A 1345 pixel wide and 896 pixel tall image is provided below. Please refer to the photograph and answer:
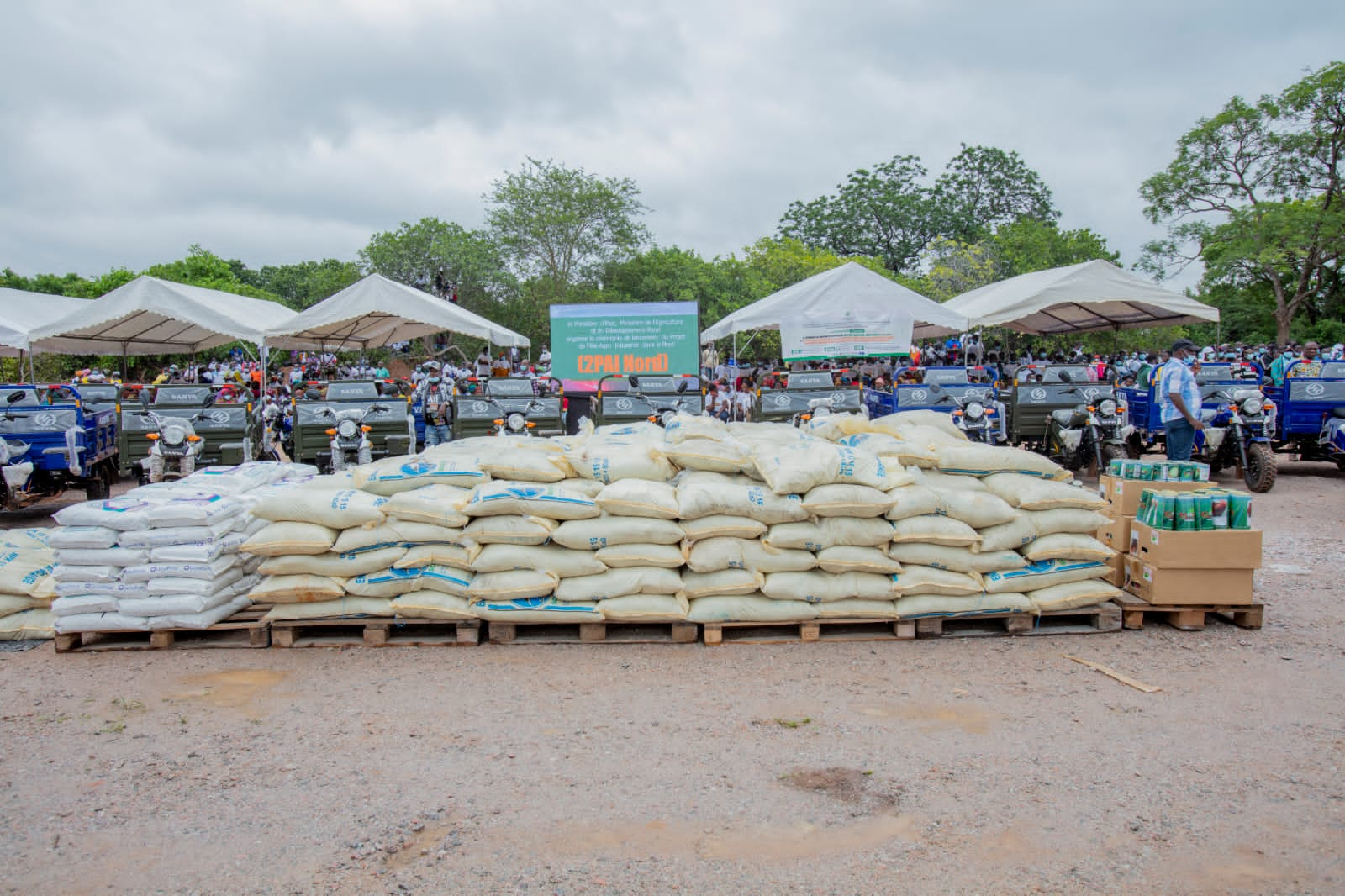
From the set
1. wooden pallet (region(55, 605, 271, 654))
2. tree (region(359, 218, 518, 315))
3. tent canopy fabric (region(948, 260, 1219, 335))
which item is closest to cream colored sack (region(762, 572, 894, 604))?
wooden pallet (region(55, 605, 271, 654))

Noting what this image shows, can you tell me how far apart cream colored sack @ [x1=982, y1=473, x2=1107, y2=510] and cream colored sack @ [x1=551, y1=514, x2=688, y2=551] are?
6.76 ft

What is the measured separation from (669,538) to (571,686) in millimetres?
1028

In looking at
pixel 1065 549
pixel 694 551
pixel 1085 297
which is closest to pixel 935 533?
pixel 1065 549

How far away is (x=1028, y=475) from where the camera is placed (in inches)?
205

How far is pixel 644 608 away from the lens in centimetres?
469

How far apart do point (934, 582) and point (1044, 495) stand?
2.93ft

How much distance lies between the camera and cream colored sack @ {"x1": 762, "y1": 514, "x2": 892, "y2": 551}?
4.75 meters

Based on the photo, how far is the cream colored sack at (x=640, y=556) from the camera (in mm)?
4707

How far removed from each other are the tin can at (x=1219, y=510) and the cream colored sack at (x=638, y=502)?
3168 mm

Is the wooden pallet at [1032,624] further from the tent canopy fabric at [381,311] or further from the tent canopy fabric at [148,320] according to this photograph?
the tent canopy fabric at [148,320]

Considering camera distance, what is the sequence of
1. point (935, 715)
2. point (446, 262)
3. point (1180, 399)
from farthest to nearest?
point (446, 262) → point (1180, 399) → point (935, 715)

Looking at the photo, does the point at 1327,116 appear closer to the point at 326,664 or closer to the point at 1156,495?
the point at 1156,495

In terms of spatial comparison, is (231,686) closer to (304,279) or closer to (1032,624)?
(1032,624)

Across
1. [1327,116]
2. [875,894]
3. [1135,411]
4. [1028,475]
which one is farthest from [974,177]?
[875,894]
